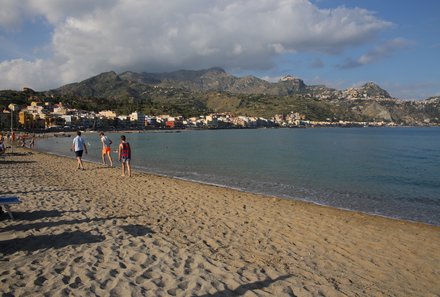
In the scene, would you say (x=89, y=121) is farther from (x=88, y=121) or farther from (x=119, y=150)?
(x=119, y=150)

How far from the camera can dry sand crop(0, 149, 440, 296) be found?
4.73m

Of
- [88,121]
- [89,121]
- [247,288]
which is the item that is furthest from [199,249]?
[89,121]

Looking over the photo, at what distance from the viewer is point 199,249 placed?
6297 millimetres

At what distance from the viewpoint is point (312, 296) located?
4793mm

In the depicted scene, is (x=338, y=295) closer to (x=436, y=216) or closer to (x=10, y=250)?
(x=10, y=250)

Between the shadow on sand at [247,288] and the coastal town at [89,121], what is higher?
the coastal town at [89,121]

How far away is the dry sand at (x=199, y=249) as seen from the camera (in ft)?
15.5

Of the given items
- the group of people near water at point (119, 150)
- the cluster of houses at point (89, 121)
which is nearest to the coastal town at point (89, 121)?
the cluster of houses at point (89, 121)

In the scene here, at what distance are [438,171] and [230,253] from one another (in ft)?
78.3

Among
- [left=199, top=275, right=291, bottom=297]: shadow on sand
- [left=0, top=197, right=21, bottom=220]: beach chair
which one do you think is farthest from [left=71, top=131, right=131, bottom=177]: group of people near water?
[left=199, top=275, right=291, bottom=297]: shadow on sand

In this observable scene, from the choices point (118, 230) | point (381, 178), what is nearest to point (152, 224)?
point (118, 230)

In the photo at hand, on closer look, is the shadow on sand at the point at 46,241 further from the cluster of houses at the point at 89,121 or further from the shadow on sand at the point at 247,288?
the cluster of houses at the point at 89,121

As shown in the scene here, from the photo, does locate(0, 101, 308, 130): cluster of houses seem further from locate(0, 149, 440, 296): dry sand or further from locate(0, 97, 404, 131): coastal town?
locate(0, 149, 440, 296): dry sand

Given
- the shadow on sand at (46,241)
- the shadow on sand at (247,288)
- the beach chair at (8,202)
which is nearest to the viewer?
the shadow on sand at (247,288)
